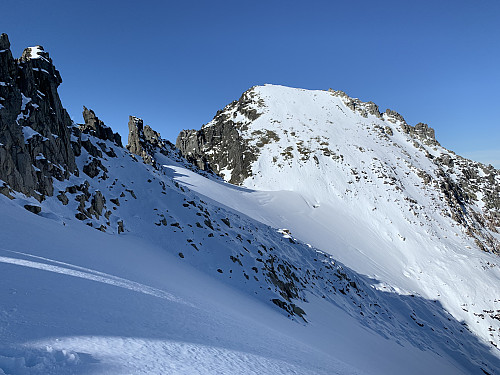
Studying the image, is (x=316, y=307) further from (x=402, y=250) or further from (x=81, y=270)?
(x=402, y=250)

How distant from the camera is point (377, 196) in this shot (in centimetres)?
4625

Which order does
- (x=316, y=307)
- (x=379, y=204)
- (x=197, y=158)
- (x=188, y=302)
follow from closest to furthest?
(x=188, y=302) → (x=316, y=307) → (x=379, y=204) → (x=197, y=158)

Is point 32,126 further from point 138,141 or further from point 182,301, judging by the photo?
point 138,141

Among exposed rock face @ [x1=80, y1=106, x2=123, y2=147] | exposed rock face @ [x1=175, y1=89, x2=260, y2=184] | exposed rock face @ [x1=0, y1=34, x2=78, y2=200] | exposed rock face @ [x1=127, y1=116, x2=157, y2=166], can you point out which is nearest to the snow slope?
exposed rock face @ [x1=0, y1=34, x2=78, y2=200]

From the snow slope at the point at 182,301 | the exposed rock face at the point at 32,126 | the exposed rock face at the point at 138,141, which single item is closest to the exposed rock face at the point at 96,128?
the snow slope at the point at 182,301

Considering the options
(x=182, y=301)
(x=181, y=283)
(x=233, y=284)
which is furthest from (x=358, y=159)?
(x=182, y=301)

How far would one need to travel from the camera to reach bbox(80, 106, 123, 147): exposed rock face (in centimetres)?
2603

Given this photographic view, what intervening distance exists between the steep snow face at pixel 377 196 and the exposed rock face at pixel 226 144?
78 centimetres

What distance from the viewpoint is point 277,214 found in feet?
117

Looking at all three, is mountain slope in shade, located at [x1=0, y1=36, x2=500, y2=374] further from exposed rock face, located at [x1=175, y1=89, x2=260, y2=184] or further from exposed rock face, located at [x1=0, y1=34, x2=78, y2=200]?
exposed rock face, located at [x1=175, y1=89, x2=260, y2=184]

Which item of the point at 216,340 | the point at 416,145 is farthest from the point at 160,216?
the point at 416,145

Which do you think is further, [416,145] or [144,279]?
[416,145]

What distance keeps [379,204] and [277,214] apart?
1976cm

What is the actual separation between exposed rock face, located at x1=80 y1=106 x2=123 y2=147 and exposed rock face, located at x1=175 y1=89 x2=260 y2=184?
24.0 meters
